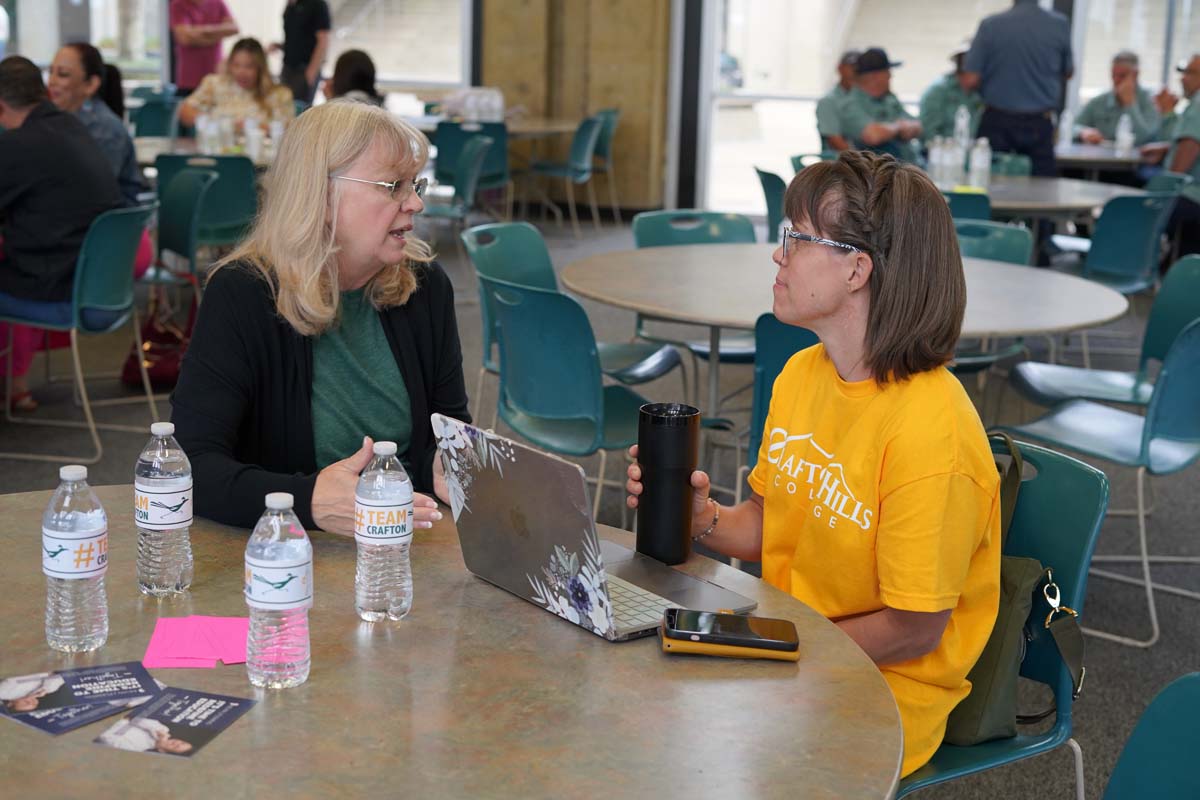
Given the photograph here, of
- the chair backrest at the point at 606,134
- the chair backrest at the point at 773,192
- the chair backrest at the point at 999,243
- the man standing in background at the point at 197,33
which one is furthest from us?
the chair backrest at the point at 606,134

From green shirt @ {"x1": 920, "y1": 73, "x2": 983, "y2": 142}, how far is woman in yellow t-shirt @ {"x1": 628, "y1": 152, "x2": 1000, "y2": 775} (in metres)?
6.95

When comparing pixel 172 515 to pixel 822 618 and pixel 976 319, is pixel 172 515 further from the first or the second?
pixel 976 319

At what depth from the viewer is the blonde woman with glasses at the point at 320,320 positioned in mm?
1993

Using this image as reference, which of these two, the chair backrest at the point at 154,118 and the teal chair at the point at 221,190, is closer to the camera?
the teal chair at the point at 221,190

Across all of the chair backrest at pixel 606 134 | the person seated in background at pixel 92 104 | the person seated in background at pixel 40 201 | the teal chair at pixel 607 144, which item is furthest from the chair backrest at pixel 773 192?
the chair backrest at pixel 606 134

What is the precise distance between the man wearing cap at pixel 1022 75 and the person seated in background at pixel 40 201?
5.18 meters

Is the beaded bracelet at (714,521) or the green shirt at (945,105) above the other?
the green shirt at (945,105)

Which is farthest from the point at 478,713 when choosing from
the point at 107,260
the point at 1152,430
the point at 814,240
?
the point at 107,260

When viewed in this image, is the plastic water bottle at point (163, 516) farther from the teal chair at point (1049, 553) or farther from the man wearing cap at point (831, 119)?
the man wearing cap at point (831, 119)

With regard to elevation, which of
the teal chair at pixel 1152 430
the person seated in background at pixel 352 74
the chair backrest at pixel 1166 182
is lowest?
the teal chair at pixel 1152 430

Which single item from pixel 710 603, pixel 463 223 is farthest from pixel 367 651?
pixel 463 223

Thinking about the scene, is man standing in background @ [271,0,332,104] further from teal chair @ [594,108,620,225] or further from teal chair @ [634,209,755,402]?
teal chair @ [634,209,755,402]

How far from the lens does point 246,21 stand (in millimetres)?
12039

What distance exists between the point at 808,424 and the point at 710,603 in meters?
0.38
